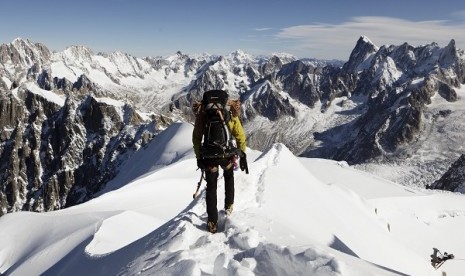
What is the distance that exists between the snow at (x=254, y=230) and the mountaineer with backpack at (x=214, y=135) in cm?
132

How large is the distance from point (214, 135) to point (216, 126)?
25 centimetres

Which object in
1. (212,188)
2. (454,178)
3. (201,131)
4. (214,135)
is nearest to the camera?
(214,135)

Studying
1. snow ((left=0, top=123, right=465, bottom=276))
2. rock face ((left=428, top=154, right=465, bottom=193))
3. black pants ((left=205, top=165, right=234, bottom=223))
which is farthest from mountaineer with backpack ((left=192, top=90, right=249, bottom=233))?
rock face ((left=428, top=154, right=465, bottom=193))

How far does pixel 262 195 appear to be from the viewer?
53.9ft

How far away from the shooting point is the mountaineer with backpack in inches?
454

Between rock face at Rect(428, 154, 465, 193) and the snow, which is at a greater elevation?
the snow

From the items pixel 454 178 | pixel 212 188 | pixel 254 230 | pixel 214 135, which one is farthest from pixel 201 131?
pixel 454 178

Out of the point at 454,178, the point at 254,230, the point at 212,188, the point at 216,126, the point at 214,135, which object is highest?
the point at 216,126

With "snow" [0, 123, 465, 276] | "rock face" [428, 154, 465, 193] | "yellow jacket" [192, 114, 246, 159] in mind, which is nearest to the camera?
"snow" [0, 123, 465, 276]

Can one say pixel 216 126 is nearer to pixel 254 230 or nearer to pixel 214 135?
pixel 214 135

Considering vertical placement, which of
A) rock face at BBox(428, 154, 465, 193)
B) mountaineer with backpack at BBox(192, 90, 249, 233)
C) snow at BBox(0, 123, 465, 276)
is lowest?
rock face at BBox(428, 154, 465, 193)

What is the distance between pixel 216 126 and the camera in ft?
38.3

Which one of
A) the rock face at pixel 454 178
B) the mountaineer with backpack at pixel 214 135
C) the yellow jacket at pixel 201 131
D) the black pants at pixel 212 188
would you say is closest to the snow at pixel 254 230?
the black pants at pixel 212 188

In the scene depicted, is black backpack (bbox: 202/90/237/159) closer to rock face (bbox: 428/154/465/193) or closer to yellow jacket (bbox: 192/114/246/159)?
yellow jacket (bbox: 192/114/246/159)
